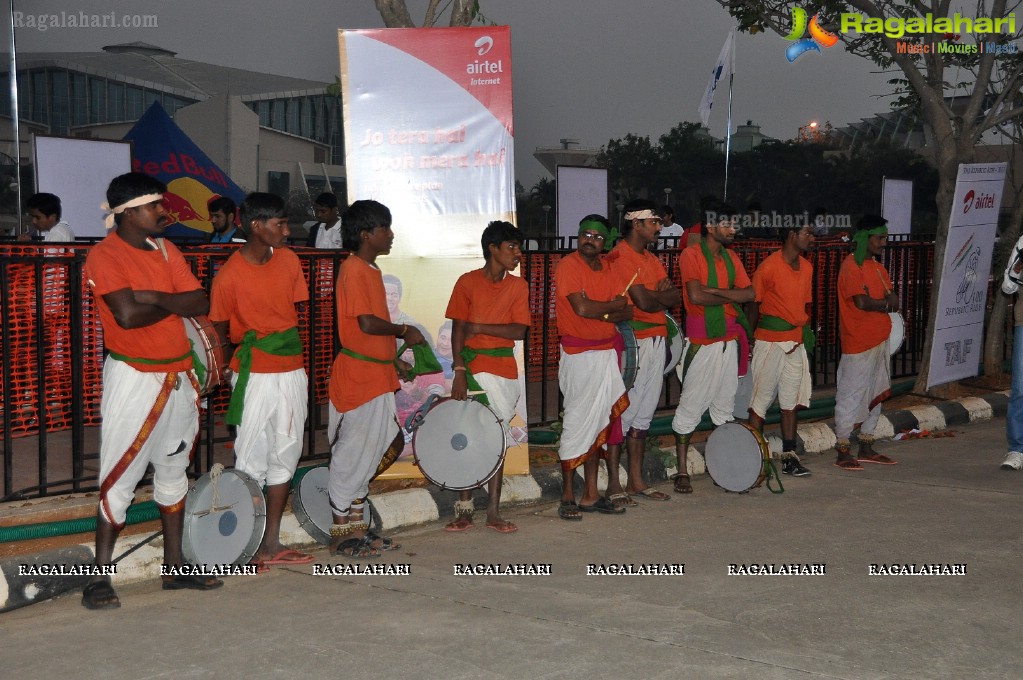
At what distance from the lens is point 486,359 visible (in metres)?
6.95

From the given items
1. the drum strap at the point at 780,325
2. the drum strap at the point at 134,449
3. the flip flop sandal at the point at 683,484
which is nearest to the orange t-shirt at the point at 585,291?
the flip flop sandal at the point at 683,484

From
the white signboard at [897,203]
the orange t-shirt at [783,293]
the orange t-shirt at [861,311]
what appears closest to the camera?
the orange t-shirt at [783,293]

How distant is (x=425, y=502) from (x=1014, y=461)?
188 inches

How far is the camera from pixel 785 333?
8.69m

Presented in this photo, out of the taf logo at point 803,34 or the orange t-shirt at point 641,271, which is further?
the taf logo at point 803,34

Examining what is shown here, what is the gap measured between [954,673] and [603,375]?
10.8 feet

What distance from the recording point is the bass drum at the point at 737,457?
25.9ft

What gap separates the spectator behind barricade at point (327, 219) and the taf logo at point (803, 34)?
211 inches

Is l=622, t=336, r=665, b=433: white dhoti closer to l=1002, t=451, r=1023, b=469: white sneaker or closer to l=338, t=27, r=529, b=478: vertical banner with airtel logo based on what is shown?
l=338, t=27, r=529, b=478: vertical banner with airtel logo

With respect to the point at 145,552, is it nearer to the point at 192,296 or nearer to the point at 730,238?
the point at 192,296

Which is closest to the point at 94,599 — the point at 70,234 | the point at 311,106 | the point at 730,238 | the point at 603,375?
the point at 603,375

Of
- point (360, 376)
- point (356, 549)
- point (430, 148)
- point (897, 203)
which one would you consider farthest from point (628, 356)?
point (897, 203)

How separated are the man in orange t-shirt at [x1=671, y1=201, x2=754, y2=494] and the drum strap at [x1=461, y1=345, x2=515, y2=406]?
1.71m

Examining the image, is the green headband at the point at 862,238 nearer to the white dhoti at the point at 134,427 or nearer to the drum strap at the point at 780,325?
the drum strap at the point at 780,325
